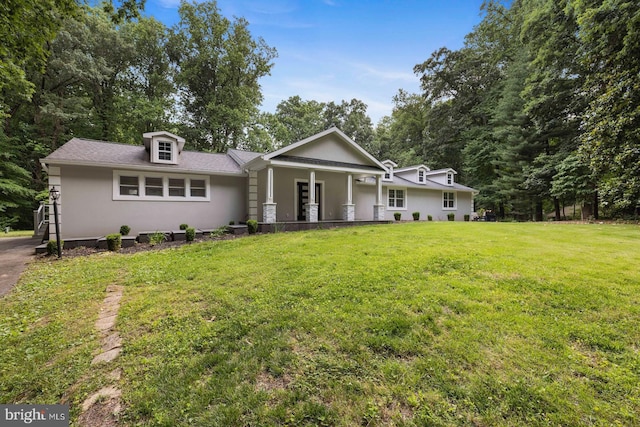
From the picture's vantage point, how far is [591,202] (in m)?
16.0

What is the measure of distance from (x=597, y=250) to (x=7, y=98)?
99.7 ft

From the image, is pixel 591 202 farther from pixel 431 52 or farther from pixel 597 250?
pixel 431 52

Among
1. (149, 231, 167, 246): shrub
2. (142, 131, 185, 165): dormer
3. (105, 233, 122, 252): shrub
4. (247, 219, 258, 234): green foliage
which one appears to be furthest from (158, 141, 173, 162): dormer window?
(247, 219, 258, 234): green foliage

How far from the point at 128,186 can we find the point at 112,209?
104cm

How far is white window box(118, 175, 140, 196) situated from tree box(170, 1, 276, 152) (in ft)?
43.8

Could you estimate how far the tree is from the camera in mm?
22266

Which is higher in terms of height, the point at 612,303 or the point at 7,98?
the point at 7,98

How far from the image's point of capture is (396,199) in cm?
1744

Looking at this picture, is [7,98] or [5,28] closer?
[5,28]

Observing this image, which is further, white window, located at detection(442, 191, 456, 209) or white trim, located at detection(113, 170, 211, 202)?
white window, located at detection(442, 191, 456, 209)

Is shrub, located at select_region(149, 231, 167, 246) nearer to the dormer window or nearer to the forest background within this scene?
the dormer window

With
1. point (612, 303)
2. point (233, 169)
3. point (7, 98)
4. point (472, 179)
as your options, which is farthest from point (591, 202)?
point (7, 98)

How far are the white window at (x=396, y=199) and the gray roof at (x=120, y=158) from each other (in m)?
9.67

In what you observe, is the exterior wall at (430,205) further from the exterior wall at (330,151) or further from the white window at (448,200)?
the exterior wall at (330,151)
